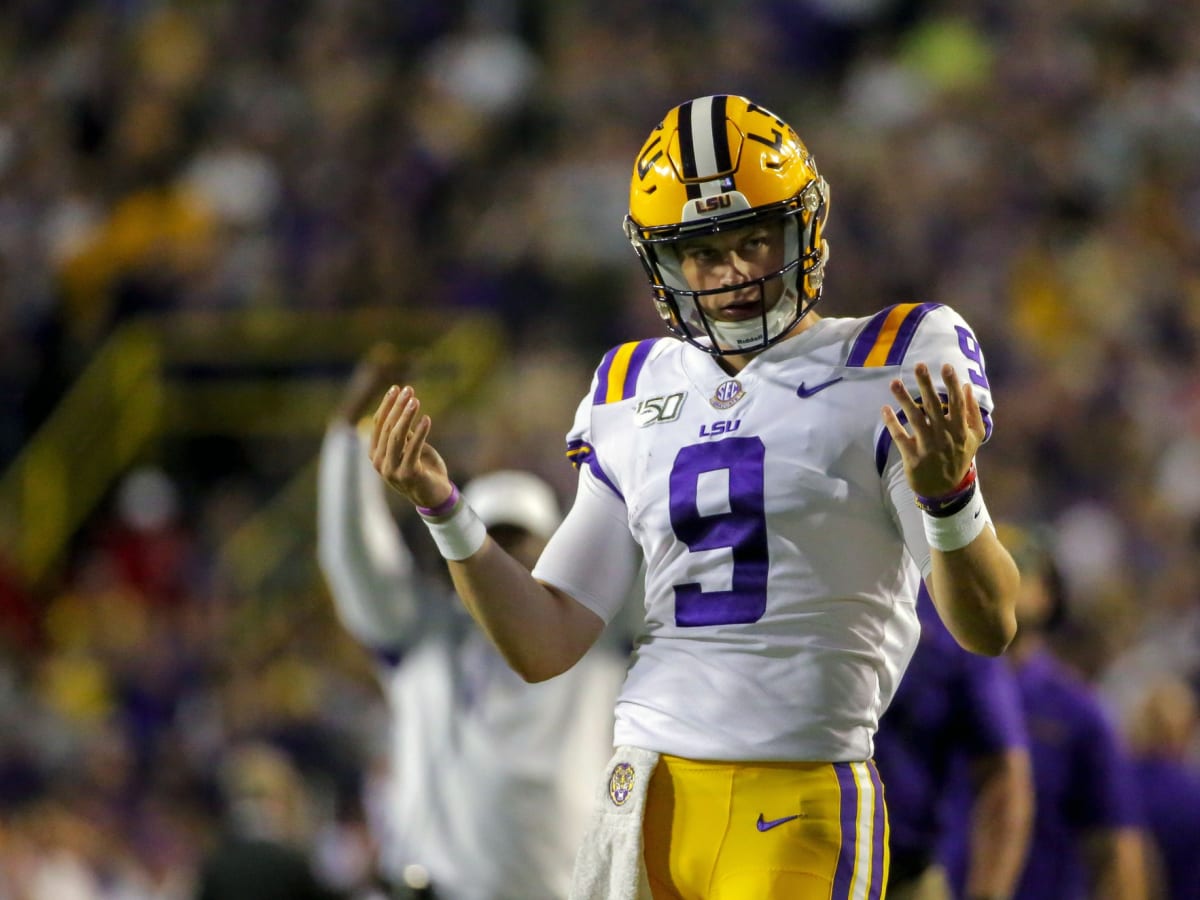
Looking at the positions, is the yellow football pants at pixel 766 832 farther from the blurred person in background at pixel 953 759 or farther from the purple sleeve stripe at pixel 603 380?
the blurred person in background at pixel 953 759

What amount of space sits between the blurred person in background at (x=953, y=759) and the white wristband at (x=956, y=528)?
1.45 m

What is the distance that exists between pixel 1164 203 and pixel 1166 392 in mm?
1342

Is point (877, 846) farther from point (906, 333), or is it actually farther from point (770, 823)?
point (906, 333)

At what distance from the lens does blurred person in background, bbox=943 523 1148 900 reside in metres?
4.64

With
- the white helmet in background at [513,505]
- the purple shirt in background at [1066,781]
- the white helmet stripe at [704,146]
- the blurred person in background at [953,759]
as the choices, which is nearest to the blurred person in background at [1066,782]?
the purple shirt in background at [1066,781]

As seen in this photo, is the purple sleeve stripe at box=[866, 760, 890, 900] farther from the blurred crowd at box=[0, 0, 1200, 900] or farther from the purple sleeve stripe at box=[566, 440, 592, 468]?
the blurred crowd at box=[0, 0, 1200, 900]

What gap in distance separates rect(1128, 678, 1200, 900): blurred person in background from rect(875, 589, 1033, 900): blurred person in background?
119cm

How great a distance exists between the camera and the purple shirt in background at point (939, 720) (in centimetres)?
404

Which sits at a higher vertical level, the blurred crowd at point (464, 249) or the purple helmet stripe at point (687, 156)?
the purple helmet stripe at point (687, 156)

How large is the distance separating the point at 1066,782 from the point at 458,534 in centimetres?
234

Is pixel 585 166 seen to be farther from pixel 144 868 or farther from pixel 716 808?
pixel 716 808

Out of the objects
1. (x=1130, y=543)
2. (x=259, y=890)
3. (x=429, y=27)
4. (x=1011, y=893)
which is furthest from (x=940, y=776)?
(x=429, y=27)

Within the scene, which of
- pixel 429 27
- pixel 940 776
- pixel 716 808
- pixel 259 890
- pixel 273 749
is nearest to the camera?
pixel 716 808

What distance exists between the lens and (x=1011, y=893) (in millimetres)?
4516
